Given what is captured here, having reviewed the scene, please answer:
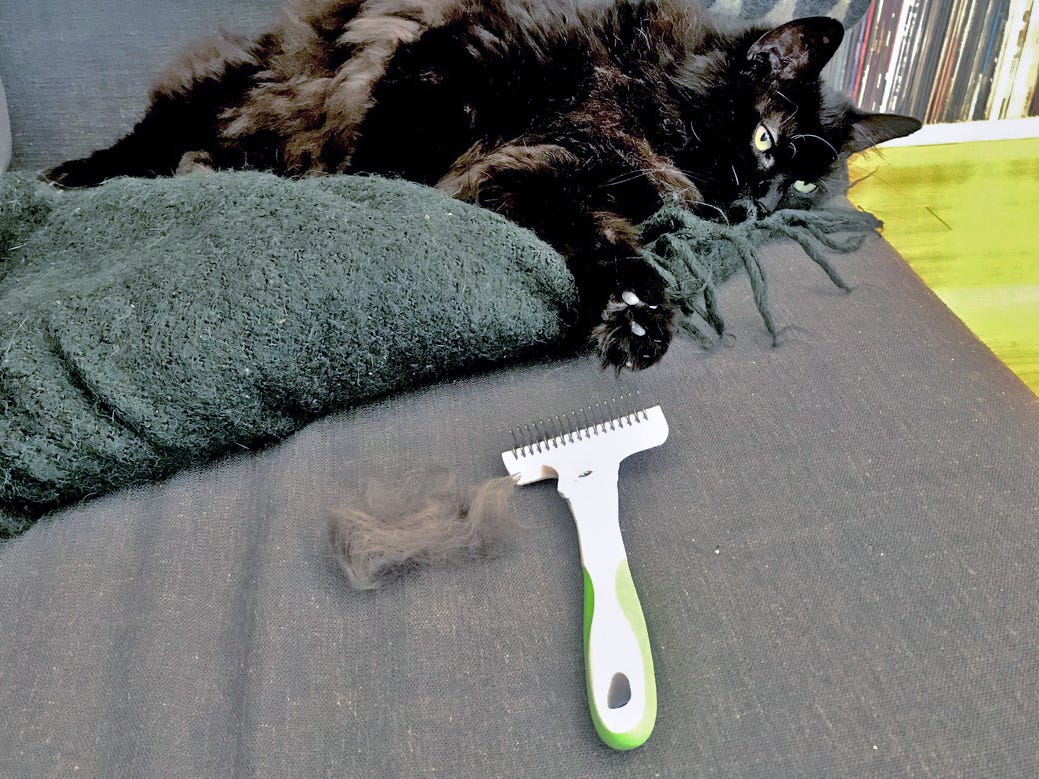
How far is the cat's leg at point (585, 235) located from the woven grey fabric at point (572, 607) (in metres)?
0.07

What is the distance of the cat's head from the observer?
40.9 inches

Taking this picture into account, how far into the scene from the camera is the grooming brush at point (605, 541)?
0.51m

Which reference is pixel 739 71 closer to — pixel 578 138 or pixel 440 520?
pixel 578 138

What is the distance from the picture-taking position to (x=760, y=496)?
670mm

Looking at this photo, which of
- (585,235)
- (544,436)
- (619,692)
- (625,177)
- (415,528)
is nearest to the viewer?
(619,692)

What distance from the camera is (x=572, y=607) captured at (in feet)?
1.94

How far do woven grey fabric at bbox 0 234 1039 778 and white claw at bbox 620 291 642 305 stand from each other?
0.10m

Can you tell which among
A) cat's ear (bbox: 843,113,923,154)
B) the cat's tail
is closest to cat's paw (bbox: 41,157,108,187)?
the cat's tail

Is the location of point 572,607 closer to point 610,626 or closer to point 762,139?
point 610,626

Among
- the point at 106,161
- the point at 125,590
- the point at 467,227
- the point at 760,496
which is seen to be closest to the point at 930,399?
the point at 760,496

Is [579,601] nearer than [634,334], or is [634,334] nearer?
[579,601]

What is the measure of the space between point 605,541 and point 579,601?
57 mm

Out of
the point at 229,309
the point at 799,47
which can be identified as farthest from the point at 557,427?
the point at 799,47

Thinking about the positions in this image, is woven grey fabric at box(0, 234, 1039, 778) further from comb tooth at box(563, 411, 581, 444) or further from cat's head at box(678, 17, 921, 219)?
cat's head at box(678, 17, 921, 219)
